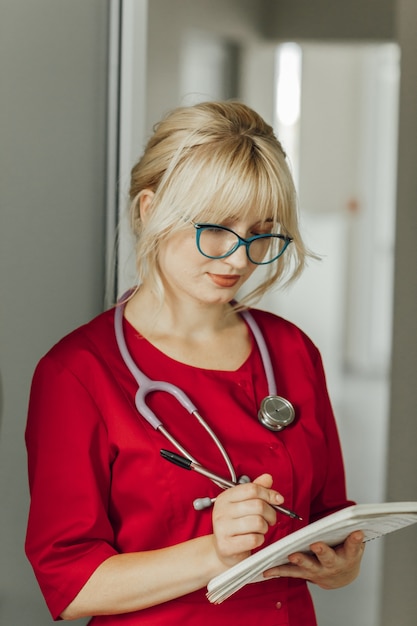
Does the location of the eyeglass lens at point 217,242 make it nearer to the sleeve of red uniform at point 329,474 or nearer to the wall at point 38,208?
the sleeve of red uniform at point 329,474

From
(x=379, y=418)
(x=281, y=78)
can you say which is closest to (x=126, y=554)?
(x=281, y=78)

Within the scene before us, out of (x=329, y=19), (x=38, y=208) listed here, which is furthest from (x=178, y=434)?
(x=329, y=19)

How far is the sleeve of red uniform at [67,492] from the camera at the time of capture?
1091 millimetres

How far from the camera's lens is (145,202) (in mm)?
1221

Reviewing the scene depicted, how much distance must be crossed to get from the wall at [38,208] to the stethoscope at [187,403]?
25 centimetres

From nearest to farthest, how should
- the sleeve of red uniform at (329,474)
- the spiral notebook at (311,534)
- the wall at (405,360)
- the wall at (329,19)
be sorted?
the spiral notebook at (311,534) → the sleeve of red uniform at (329,474) → the wall at (405,360) → the wall at (329,19)

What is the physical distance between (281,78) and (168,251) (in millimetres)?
2488

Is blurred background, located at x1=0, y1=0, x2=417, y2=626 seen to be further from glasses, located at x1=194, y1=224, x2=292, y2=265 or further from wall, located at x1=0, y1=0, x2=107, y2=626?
glasses, located at x1=194, y1=224, x2=292, y2=265

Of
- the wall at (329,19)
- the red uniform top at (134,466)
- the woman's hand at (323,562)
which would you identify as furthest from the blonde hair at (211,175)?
the wall at (329,19)

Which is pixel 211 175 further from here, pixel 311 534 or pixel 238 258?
pixel 311 534

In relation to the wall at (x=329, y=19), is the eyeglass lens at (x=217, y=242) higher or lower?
lower

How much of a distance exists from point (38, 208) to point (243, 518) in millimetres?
698

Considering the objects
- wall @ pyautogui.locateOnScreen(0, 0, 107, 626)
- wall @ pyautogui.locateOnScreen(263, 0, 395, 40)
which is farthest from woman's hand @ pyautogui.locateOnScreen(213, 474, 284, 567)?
wall @ pyautogui.locateOnScreen(263, 0, 395, 40)

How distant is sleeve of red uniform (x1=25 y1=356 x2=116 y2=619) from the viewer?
109cm
